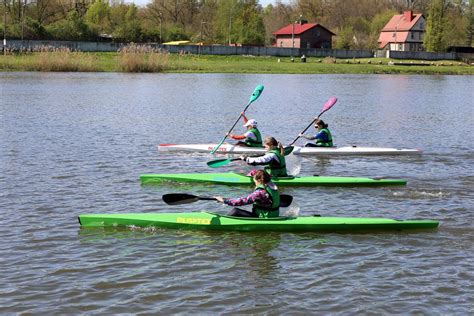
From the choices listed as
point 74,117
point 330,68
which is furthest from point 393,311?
point 330,68

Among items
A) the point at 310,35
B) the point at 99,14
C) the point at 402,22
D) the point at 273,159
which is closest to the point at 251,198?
the point at 273,159

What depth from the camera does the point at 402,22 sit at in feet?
380

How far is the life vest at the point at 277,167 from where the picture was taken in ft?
48.7

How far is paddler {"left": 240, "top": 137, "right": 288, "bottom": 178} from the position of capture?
46.0 feet

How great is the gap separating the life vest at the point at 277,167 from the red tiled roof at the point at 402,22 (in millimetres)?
102896

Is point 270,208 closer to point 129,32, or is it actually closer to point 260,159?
point 260,159

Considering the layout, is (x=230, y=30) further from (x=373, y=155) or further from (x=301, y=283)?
(x=301, y=283)

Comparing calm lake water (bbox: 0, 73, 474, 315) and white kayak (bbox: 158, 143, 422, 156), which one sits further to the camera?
white kayak (bbox: 158, 143, 422, 156)

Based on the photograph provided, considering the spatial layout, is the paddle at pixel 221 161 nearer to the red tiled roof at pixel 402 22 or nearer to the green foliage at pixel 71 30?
the green foliage at pixel 71 30

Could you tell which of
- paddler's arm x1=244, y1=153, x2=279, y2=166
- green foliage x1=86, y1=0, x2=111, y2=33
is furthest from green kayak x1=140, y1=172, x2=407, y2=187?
green foliage x1=86, y1=0, x2=111, y2=33

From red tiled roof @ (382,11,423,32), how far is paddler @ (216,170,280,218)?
350 feet

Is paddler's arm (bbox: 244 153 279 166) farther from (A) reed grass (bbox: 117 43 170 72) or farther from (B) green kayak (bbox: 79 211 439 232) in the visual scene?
(A) reed grass (bbox: 117 43 170 72)

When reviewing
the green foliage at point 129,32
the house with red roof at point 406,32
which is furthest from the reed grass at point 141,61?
the house with red roof at point 406,32

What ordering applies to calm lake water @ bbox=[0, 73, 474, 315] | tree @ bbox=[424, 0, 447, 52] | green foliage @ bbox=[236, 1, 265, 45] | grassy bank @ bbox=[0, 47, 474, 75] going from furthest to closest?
1. green foliage @ bbox=[236, 1, 265, 45]
2. tree @ bbox=[424, 0, 447, 52]
3. grassy bank @ bbox=[0, 47, 474, 75]
4. calm lake water @ bbox=[0, 73, 474, 315]
